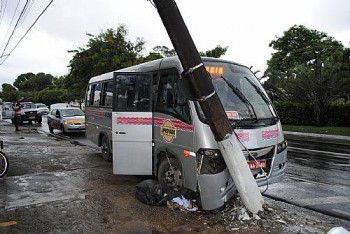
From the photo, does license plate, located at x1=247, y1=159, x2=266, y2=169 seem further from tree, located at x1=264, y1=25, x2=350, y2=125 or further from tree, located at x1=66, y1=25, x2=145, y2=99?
tree, located at x1=66, y1=25, x2=145, y2=99

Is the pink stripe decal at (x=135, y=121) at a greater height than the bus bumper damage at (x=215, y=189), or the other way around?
the pink stripe decal at (x=135, y=121)

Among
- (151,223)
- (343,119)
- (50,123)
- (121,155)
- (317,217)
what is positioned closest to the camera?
(151,223)

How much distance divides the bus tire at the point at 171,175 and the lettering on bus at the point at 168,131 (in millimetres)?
398

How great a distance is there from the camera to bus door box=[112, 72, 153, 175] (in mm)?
7227

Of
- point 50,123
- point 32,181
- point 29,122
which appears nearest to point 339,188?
point 32,181

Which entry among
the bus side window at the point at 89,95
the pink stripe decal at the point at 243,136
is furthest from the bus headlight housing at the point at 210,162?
the bus side window at the point at 89,95

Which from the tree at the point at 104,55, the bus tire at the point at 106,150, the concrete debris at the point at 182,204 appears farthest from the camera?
the tree at the point at 104,55

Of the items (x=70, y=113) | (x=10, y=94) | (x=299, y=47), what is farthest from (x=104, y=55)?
(x=10, y=94)

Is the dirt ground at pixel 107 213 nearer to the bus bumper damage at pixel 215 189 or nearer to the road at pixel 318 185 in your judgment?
the bus bumper damage at pixel 215 189

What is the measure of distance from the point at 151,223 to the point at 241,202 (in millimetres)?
1457

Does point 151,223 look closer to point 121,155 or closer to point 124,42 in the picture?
point 121,155

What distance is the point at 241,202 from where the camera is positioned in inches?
223

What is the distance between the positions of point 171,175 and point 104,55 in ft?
75.7

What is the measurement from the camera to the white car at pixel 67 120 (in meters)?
19.5
